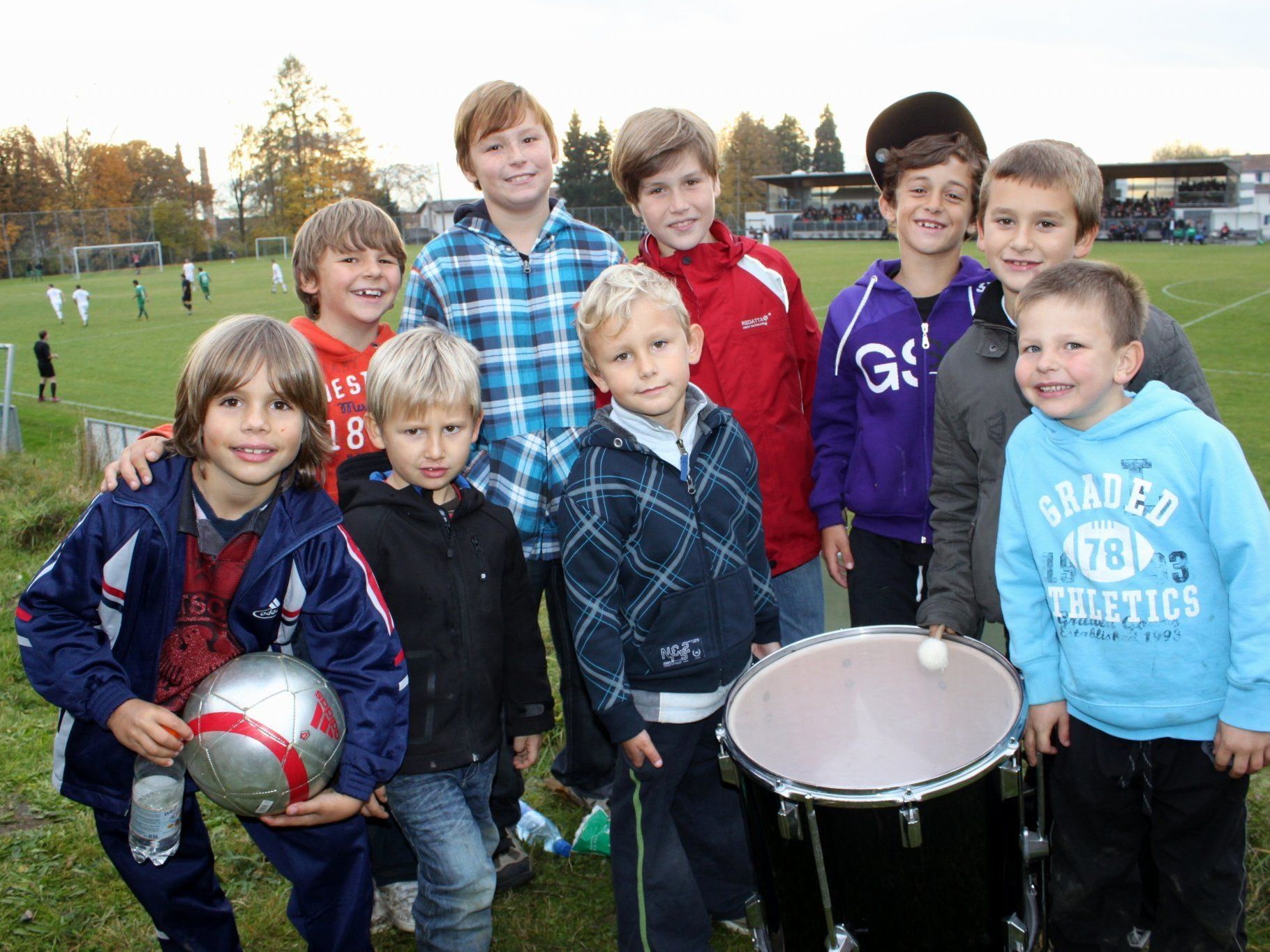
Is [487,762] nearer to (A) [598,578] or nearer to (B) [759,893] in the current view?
(A) [598,578]

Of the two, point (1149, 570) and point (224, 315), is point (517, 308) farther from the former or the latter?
point (224, 315)

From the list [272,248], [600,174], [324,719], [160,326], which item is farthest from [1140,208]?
[324,719]

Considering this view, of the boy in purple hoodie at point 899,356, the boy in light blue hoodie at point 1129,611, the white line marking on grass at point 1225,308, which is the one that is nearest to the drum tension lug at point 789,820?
the boy in light blue hoodie at point 1129,611

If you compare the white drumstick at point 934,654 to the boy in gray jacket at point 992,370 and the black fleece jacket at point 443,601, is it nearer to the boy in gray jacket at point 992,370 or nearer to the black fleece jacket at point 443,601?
the boy in gray jacket at point 992,370

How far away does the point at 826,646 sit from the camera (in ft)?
8.37

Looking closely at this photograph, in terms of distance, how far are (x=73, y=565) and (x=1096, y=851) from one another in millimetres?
A: 2577

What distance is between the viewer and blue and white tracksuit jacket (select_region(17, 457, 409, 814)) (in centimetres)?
237

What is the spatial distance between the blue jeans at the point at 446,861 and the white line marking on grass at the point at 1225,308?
1828 centimetres

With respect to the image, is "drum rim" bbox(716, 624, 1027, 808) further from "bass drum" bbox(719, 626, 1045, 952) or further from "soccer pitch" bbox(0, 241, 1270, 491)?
"soccer pitch" bbox(0, 241, 1270, 491)

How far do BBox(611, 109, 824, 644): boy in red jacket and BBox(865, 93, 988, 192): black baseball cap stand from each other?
0.53 m

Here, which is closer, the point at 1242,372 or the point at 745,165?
the point at 1242,372

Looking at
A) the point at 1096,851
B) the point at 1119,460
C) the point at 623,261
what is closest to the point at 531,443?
the point at 623,261

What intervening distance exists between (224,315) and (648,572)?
95.8 feet

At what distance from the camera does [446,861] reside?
2666mm
